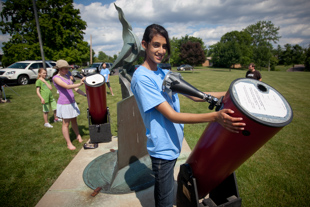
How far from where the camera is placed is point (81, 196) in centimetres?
234

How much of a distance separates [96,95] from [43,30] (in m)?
25.9

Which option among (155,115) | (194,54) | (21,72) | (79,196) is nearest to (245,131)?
(155,115)

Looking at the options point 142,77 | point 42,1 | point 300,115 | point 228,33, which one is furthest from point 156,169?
point 228,33

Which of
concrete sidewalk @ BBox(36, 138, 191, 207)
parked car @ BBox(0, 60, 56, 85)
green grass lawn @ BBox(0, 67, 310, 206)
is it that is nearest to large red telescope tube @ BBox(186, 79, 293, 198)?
concrete sidewalk @ BBox(36, 138, 191, 207)

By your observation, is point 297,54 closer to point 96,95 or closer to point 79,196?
point 96,95

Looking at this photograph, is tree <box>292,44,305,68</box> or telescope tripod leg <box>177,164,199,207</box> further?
tree <box>292,44,305,68</box>

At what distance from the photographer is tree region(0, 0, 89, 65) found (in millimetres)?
21938

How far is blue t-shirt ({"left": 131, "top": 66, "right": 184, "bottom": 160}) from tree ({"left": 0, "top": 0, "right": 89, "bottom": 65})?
25774 mm

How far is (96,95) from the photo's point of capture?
2.97 m

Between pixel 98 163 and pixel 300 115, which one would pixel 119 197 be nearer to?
pixel 98 163

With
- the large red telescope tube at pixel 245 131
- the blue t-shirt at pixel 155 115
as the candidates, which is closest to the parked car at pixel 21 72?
the blue t-shirt at pixel 155 115

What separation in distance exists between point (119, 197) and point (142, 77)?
1879 mm

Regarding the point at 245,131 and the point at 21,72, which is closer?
the point at 245,131

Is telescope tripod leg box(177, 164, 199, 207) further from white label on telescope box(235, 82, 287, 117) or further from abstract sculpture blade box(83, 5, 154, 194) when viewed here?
abstract sculpture blade box(83, 5, 154, 194)
